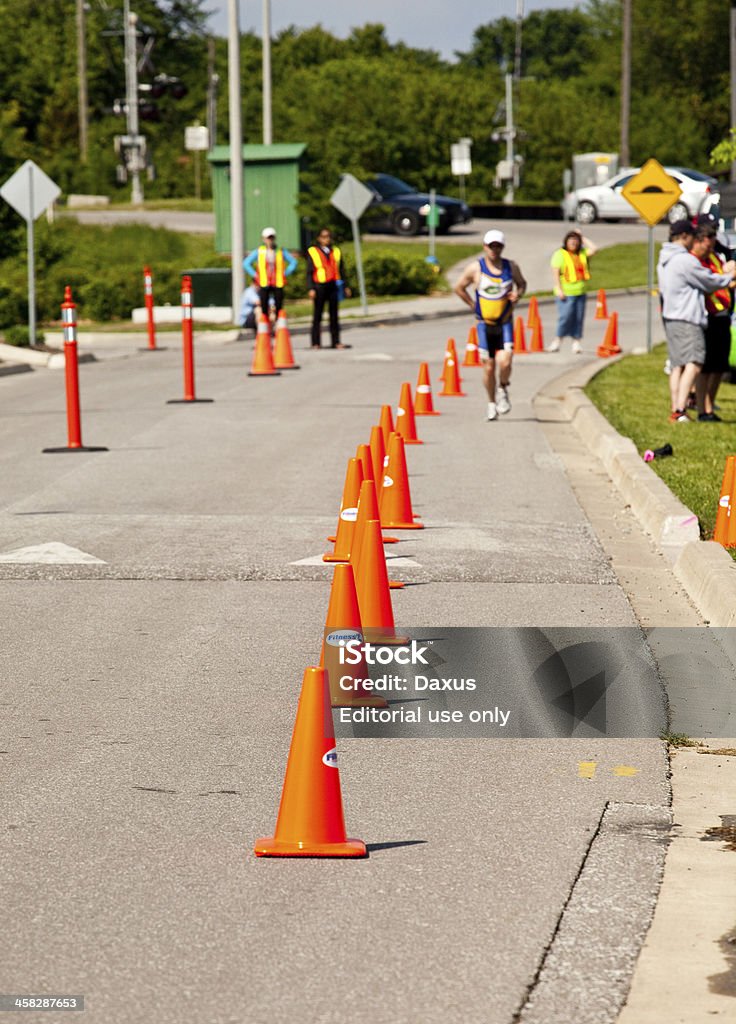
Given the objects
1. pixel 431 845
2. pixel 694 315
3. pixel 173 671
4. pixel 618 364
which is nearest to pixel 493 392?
pixel 694 315

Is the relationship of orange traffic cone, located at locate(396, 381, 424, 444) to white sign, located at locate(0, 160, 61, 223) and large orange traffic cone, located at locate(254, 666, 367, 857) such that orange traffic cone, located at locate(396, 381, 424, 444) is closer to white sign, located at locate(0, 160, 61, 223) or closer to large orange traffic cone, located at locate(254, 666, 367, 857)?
large orange traffic cone, located at locate(254, 666, 367, 857)

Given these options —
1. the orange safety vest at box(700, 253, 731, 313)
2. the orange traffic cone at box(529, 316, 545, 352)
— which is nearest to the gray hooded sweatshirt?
the orange safety vest at box(700, 253, 731, 313)

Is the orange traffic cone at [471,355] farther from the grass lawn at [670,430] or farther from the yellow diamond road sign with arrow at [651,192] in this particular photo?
the yellow diamond road sign with arrow at [651,192]

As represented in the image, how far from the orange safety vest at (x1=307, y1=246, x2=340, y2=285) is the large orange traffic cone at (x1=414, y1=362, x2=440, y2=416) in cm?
824

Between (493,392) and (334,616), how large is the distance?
1158 cm

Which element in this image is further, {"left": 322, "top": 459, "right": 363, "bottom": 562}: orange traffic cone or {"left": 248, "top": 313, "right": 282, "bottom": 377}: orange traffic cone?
{"left": 248, "top": 313, "right": 282, "bottom": 377}: orange traffic cone

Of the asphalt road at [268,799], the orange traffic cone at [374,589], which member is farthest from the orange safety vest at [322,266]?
the orange traffic cone at [374,589]

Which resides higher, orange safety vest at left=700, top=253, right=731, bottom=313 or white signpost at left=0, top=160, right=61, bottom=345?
white signpost at left=0, top=160, right=61, bottom=345

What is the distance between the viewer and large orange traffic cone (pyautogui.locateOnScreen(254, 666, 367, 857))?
535 cm

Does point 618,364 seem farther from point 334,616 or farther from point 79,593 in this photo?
point 334,616

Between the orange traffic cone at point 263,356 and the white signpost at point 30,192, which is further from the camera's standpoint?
the white signpost at point 30,192

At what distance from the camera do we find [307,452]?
52.6 ft

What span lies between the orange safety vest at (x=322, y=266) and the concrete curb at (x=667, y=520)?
892 centimetres

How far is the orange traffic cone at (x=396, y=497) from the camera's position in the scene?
11359 mm
